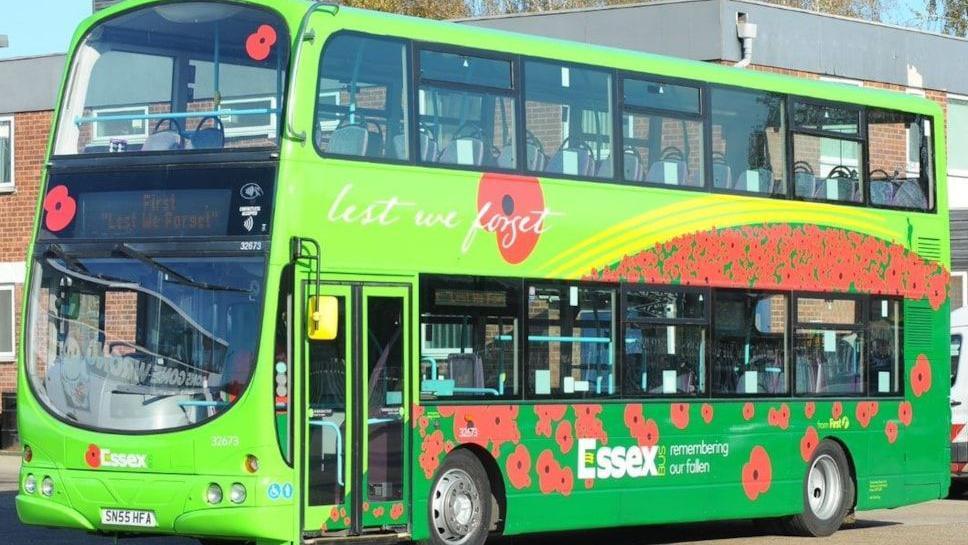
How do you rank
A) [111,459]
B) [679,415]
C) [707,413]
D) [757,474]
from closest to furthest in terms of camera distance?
[111,459], [679,415], [707,413], [757,474]

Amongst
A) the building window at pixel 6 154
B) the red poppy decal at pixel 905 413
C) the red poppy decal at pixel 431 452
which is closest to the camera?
the red poppy decal at pixel 431 452

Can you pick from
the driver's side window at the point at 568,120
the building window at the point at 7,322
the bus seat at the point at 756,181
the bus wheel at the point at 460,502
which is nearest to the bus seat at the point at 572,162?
the driver's side window at the point at 568,120

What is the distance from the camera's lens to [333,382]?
14.5m

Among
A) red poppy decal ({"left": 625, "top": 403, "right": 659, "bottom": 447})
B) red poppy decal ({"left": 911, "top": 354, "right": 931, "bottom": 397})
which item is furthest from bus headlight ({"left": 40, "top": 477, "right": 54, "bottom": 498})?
red poppy decal ({"left": 911, "top": 354, "right": 931, "bottom": 397})

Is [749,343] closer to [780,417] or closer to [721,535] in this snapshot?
[780,417]

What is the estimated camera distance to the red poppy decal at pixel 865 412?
19.8m

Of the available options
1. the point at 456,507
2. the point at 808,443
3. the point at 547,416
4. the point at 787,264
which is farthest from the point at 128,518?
the point at 808,443

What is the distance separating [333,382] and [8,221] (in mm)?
23022

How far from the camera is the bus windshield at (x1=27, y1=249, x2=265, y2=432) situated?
13914 millimetres

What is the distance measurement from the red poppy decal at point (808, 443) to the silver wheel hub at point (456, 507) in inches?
177

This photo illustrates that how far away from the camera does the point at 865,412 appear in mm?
19859

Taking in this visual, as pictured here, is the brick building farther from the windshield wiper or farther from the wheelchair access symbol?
the wheelchair access symbol

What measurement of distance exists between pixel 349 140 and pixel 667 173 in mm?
3909

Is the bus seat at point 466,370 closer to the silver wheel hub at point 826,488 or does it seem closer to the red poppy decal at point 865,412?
the silver wheel hub at point 826,488
